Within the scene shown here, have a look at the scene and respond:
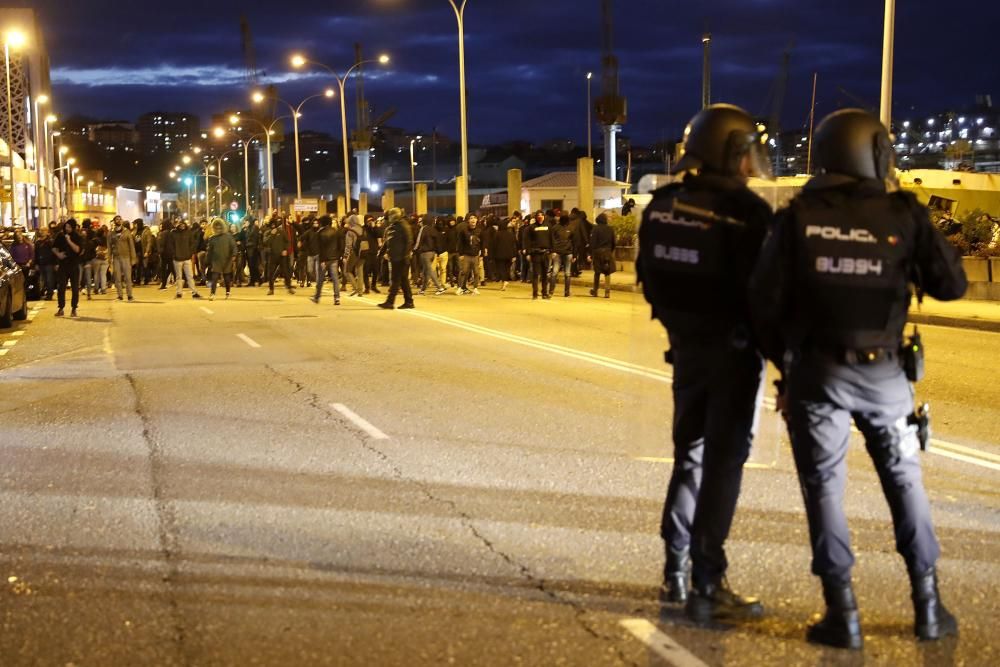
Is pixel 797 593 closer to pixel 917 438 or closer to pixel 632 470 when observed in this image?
pixel 917 438

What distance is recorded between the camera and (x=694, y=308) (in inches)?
183

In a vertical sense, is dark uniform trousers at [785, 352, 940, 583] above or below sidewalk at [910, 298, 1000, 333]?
above

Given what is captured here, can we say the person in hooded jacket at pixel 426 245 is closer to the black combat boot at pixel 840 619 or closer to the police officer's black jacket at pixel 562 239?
the police officer's black jacket at pixel 562 239

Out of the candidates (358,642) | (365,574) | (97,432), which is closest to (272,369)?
(97,432)

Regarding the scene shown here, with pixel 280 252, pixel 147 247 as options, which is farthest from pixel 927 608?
pixel 147 247

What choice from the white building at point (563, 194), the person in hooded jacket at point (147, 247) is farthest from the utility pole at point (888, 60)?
the white building at point (563, 194)

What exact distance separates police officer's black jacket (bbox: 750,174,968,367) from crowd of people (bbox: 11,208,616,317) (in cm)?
1737

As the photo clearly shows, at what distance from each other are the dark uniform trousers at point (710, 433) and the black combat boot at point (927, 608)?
699 mm

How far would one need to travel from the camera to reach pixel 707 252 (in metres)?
4.54

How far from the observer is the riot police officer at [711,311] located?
4.54 metres

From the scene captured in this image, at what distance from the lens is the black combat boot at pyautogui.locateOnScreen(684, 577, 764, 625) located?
473 centimetres

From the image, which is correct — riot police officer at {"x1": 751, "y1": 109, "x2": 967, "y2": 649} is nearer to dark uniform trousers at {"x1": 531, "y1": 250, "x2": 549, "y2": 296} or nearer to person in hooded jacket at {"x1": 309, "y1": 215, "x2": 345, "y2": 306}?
person in hooded jacket at {"x1": 309, "y1": 215, "x2": 345, "y2": 306}

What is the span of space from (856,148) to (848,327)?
0.62 metres

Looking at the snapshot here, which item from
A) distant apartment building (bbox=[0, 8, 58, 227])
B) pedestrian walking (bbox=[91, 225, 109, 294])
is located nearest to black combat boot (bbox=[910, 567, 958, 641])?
pedestrian walking (bbox=[91, 225, 109, 294])
